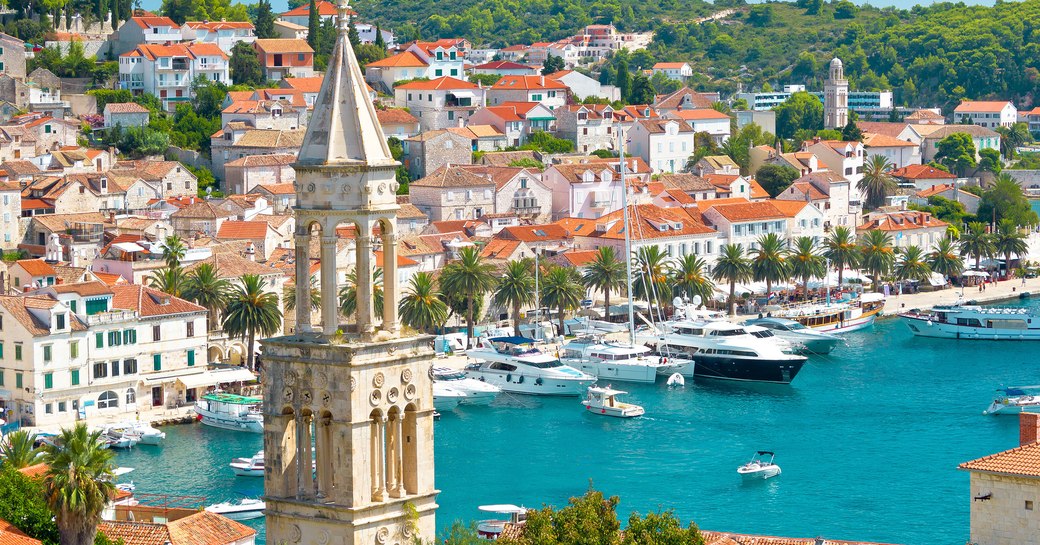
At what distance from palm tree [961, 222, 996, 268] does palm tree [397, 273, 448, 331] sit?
39633 mm

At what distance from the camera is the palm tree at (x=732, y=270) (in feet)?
340

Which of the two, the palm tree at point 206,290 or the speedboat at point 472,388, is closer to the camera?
the speedboat at point 472,388

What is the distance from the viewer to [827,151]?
452 ft

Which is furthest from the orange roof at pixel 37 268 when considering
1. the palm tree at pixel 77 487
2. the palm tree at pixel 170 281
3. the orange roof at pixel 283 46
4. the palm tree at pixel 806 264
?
the orange roof at pixel 283 46

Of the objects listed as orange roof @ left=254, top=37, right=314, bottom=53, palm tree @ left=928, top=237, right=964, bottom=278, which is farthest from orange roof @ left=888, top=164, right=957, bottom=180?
orange roof @ left=254, top=37, right=314, bottom=53

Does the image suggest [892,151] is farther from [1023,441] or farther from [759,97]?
[1023,441]

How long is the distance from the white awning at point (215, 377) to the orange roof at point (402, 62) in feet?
210

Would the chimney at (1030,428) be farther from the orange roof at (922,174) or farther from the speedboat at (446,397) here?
the orange roof at (922,174)

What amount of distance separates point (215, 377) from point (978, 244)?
174 ft

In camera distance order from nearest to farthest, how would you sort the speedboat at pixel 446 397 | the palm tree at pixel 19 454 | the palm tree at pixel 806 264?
the palm tree at pixel 19 454
the speedboat at pixel 446 397
the palm tree at pixel 806 264

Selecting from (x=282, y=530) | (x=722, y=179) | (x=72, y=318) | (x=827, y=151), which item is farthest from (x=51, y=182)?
(x=282, y=530)

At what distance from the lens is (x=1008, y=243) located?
121m

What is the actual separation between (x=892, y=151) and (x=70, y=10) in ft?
189

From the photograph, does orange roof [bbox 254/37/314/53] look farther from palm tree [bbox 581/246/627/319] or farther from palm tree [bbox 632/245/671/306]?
palm tree [bbox 581/246/627/319]
